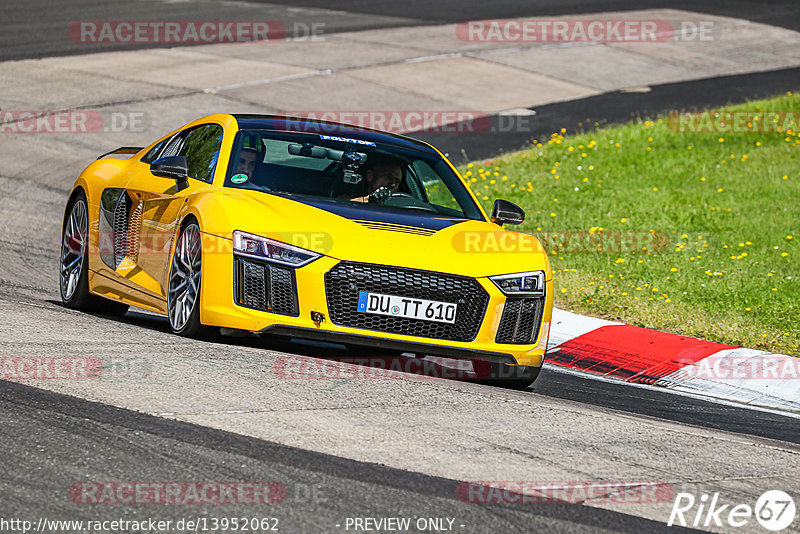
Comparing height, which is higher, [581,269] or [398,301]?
[398,301]

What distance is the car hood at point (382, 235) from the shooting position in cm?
677

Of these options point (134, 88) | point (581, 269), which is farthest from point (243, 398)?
point (134, 88)

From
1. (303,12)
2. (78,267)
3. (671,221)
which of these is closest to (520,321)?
(78,267)

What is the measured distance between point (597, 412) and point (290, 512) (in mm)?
2638

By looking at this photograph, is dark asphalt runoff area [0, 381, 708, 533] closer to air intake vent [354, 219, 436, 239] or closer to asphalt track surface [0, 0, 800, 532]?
asphalt track surface [0, 0, 800, 532]

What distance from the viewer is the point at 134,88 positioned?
19.8m

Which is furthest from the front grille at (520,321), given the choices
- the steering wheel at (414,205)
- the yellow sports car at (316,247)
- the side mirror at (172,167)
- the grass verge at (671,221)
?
the grass verge at (671,221)

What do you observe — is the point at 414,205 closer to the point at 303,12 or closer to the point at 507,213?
the point at 507,213

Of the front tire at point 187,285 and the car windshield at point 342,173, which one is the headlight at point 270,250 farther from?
the car windshield at point 342,173

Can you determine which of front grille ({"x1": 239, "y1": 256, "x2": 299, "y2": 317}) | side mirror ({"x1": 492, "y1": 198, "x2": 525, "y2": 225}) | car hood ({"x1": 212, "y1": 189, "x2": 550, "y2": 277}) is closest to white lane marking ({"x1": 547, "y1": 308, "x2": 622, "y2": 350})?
side mirror ({"x1": 492, "y1": 198, "x2": 525, "y2": 225})

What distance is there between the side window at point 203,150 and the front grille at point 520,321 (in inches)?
84.1

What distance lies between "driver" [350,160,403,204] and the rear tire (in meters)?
2.22

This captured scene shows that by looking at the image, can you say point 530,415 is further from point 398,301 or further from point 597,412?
point 398,301

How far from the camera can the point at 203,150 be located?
26.9ft
